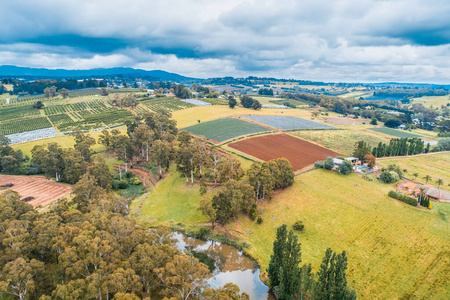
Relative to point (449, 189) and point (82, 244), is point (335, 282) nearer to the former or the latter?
point (82, 244)

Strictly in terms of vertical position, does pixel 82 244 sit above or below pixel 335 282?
above

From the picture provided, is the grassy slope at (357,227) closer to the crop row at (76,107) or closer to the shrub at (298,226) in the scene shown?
the shrub at (298,226)

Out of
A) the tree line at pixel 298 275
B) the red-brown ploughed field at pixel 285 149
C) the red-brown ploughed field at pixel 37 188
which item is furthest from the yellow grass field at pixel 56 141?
the tree line at pixel 298 275

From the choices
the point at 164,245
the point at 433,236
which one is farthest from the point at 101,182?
the point at 433,236

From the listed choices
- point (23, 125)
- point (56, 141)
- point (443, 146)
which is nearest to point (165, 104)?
point (23, 125)

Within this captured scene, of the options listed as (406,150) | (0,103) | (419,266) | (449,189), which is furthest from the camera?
(0,103)

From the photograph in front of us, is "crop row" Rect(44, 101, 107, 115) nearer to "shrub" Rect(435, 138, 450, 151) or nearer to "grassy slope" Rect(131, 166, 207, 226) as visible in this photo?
"grassy slope" Rect(131, 166, 207, 226)
